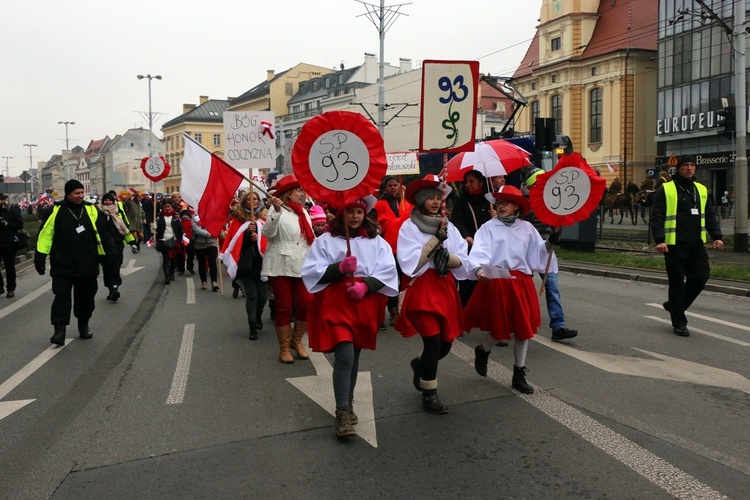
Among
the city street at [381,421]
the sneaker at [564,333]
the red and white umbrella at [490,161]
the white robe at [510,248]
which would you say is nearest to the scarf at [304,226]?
the city street at [381,421]

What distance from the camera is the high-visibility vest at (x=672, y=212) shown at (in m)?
7.77

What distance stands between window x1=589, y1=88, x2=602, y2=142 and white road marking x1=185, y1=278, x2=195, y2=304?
4397 centimetres

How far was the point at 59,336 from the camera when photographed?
7.93m

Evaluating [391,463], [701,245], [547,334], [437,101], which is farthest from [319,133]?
[701,245]

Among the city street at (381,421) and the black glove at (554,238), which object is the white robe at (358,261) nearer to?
the city street at (381,421)

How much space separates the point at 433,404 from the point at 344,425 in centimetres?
78

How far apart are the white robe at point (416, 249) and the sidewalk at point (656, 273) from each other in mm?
7718

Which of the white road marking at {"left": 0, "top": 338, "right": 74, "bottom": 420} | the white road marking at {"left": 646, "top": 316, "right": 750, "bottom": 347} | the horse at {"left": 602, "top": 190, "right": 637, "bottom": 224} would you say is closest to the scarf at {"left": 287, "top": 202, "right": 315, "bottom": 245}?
the white road marking at {"left": 0, "top": 338, "right": 74, "bottom": 420}

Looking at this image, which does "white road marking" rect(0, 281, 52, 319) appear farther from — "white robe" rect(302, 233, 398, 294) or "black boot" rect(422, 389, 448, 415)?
"black boot" rect(422, 389, 448, 415)

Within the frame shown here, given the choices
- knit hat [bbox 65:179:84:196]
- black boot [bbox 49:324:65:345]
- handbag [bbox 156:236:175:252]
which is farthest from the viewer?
handbag [bbox 156:236:175:252]

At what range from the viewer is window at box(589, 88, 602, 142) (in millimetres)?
52219

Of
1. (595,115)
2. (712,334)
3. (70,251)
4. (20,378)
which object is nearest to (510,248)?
(712,334)

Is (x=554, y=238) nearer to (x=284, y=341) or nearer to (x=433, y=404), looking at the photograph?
(x=433, y=404)

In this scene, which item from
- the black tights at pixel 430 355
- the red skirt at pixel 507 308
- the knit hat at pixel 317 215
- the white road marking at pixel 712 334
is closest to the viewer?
the black tights at pixel 430 355
